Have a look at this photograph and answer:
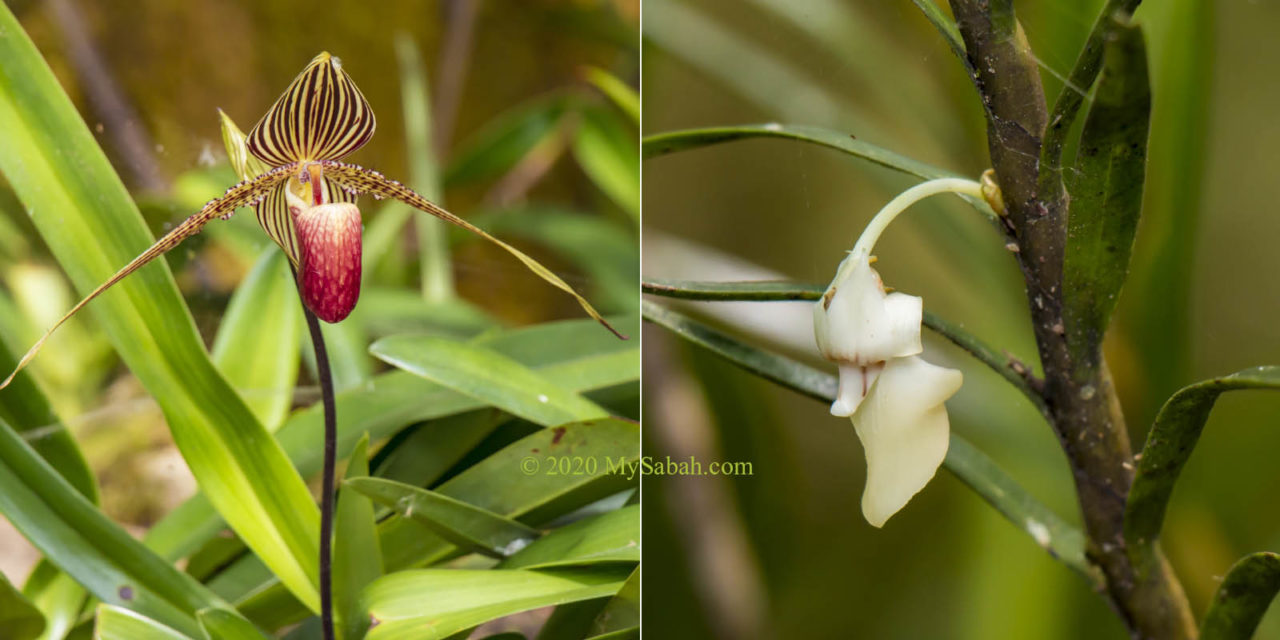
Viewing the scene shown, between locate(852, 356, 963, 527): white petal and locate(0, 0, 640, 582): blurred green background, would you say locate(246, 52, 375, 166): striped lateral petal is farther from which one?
locate(852, 356, 963, 527): white petal

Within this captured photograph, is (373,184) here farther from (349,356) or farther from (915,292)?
(915,292)

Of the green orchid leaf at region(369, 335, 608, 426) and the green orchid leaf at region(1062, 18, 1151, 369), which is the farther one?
the green orchid leaf at region(369, 335, 608, 426)

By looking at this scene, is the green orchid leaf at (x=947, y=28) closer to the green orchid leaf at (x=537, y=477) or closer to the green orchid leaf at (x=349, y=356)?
the green orchid leaf at (x=537, y=477)

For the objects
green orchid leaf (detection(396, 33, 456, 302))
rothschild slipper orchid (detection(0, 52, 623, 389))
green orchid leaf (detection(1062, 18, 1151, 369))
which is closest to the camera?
green orchid leaf (detection(1062, 18, 1151, 369))

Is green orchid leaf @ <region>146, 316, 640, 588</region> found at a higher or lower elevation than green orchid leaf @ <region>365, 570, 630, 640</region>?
higher

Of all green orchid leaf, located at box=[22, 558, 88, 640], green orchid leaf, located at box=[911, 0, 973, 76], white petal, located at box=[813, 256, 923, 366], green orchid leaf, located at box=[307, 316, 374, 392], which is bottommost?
green orchid leaf, located at box=[22, 558, 88, 640]

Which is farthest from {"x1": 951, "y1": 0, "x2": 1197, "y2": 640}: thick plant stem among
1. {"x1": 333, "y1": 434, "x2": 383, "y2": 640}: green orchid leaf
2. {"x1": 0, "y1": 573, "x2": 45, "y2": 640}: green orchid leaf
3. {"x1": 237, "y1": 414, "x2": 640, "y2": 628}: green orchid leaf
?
{"x1": 0, "y1": 573, "x2": 45, "y2": 640}: green orchid leaf

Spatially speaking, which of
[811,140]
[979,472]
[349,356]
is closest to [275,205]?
[349,356]

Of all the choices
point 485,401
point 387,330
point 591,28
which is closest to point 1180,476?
point 485,401
